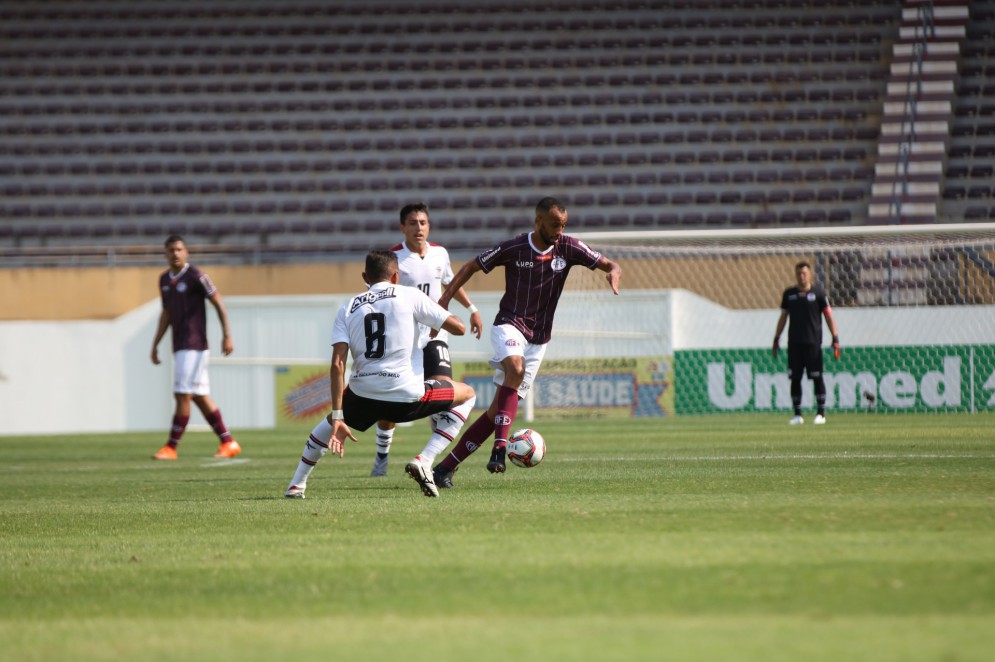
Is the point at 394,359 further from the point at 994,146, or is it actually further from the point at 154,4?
the point at 154,4

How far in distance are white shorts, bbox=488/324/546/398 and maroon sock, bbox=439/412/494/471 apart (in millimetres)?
293

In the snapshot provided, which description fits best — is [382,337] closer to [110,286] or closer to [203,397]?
[203,397]

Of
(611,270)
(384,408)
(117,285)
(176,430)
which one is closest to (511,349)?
(611,270)

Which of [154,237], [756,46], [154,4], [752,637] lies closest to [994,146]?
[756,46]

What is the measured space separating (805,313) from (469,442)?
27.5ft

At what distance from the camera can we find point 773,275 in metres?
20.0

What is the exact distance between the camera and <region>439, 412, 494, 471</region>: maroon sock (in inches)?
304

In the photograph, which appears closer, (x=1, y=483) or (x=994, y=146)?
(x=1, y=483)

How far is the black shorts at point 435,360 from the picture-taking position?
8617mm

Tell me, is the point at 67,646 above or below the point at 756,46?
Answer: below

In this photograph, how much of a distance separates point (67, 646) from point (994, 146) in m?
22.3

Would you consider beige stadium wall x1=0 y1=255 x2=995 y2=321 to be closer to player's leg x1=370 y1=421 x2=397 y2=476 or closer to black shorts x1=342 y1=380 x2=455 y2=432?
player's leg x1=370 y1=421 x2=397 y2=476

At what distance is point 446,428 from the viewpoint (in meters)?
7.54

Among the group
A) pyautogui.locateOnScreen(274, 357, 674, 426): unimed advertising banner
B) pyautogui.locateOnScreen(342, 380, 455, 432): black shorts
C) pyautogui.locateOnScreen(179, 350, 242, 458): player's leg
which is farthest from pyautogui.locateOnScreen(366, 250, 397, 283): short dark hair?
pyautogui.locateOnScreen(274, 357, 674, 426): unimed advertising banner
